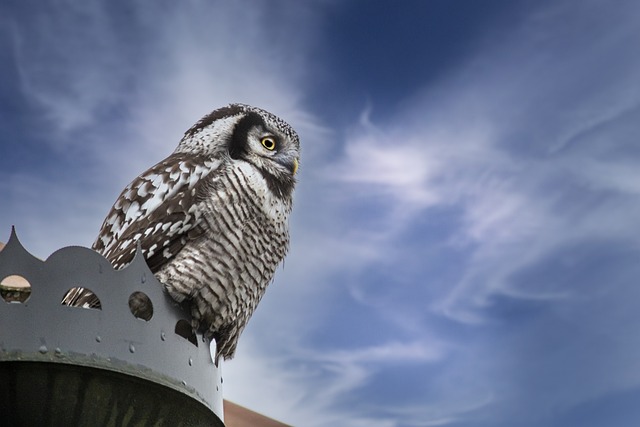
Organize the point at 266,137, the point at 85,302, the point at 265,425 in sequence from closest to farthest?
1. the point at 85,302
2. the point at 266,137
3. the point at 265,425

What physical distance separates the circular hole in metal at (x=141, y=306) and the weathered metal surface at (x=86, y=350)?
5 centimetres

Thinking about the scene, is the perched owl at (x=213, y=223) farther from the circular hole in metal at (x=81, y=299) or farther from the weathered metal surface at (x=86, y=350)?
the weathered metal surface at (x=86, y=350)

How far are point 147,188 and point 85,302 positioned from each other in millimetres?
544

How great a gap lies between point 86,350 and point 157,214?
70 cm

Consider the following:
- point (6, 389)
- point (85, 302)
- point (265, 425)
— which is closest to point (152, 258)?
point (85, 302)

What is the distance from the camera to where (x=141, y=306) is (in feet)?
8.25

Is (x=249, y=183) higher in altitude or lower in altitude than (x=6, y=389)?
higher

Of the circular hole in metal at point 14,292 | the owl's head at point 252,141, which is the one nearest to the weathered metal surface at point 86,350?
the circular hole in metal at point 14,292

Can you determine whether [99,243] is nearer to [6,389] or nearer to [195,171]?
[195,171]

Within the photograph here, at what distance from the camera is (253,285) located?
2918 millimetres

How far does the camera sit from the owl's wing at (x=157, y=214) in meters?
2.74

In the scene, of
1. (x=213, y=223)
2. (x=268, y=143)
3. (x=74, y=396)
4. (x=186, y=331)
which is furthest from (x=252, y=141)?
(x=74, y=396)

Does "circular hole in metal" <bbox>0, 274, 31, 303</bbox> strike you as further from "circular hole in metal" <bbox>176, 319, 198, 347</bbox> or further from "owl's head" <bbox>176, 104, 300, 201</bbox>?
"owl's head" <bbox>176, 104, 300, 201</bbox>

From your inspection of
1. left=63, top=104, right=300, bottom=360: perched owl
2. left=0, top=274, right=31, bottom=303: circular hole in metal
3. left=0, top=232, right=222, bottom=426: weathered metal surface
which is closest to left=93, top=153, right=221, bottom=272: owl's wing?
left=63, top=104, right=300, bottom=360: perched owl
